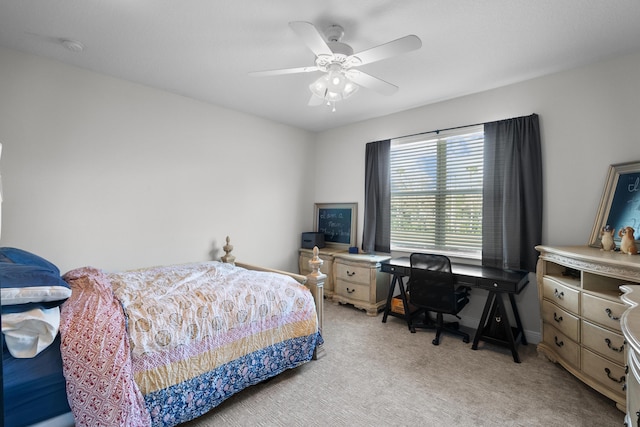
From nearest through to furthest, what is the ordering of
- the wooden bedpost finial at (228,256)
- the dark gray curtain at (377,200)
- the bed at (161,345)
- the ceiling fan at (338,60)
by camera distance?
the bed at (161,345), the ceiling fan at (338,60), the wooden bedpost finial at (228,256), the dark gray curtain at (377,200)

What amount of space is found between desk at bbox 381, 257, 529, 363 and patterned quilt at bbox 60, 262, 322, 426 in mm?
1497

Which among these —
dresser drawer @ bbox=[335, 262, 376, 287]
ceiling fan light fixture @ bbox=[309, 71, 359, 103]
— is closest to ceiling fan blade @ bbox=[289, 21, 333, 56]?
ceiling fan light fixture @ bbox=[309, 71, 359, 103]

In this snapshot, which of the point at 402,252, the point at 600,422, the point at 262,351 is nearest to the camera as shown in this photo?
the point at 600,422

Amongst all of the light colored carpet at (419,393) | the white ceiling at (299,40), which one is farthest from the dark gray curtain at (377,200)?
the light colored carpet at (419,393)

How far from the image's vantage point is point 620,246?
227cm

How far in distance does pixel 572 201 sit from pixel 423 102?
6.04ft

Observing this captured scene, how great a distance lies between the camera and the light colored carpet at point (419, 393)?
183cm

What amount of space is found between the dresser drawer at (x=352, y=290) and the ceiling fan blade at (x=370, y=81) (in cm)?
233

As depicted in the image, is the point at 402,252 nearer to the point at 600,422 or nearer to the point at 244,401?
the point at 600,422

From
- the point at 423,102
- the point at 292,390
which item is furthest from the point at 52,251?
the point at 423,102

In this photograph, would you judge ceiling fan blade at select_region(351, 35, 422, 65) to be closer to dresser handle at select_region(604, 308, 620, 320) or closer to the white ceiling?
the white ceiling

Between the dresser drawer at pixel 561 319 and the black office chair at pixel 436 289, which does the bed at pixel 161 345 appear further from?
the dresser drawer at pixel 561 319

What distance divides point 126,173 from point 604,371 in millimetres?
4256

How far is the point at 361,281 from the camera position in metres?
3.73
